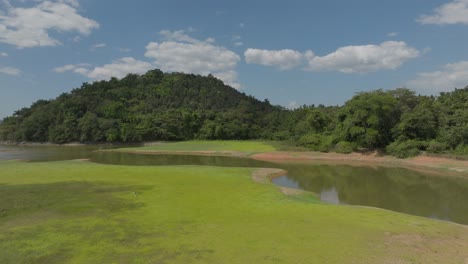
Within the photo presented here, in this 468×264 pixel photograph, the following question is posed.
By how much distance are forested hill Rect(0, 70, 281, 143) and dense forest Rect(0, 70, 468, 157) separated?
0.29 m

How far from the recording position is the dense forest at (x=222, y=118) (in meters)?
50.7

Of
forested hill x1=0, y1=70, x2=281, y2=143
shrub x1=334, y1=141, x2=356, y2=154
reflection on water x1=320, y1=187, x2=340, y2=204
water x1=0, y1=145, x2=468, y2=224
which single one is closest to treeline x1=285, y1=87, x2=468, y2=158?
shrub x1=334, y1=141, x2=356, y2=154

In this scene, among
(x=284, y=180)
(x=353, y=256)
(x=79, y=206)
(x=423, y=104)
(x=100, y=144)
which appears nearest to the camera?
(x=353, y=256)

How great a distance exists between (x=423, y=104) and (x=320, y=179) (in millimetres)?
27897

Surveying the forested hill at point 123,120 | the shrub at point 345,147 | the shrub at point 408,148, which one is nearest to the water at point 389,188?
the shrub at point 408,148

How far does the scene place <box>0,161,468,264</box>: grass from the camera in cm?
1151

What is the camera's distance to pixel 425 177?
3628 cm

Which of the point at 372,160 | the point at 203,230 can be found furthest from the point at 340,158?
the point at 203,230

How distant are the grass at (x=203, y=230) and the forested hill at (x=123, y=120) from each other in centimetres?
7954

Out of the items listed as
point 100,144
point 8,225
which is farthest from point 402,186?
point 100,144

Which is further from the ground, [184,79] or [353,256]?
[184,79]

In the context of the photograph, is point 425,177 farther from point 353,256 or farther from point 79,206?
point 79,206

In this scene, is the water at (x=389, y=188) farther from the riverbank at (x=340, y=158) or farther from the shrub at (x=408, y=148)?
the shrub at (x=408, y=148)

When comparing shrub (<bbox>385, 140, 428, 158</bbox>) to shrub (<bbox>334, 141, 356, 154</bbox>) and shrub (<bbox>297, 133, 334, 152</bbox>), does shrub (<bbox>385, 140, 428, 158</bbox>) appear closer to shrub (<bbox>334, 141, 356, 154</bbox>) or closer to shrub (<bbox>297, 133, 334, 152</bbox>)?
shrub (<bbox>334, 141, 356, 154</bbox>)
